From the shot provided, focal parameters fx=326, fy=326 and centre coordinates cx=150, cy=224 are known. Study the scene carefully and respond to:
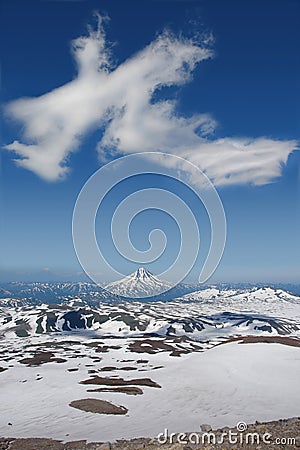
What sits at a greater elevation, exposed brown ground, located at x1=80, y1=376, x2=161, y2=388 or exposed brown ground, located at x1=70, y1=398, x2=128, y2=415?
exposed brown ground, located at x1=70, y1=398, x2=128, y2=415

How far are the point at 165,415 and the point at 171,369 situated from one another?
18.4 meters

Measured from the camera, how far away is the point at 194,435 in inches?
574

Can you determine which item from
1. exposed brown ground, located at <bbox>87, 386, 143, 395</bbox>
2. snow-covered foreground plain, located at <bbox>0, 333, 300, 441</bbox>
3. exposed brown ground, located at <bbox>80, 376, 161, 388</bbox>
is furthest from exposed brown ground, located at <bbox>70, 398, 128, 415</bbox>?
exposed brown ground, located at <bbox>80, 376, 161, 388</bbox>

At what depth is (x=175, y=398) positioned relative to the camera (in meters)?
26.8

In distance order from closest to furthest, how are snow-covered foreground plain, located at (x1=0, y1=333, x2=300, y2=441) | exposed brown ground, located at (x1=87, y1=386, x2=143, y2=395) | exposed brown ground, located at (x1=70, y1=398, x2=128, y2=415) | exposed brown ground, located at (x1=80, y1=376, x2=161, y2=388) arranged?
snow-covered foreground plain, located at (x1=0, y1=333, x2=300, y2=441), exposed brown ground, located at (x1=70, y1=398, x2=128, y2=415), exposed brown ground, located at (x1=87, y1=386, x2=143, y2=395), exposed brown ground, located at (x1=80, y1=376, x2=161, y2=388)

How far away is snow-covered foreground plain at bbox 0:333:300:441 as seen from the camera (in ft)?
65.8

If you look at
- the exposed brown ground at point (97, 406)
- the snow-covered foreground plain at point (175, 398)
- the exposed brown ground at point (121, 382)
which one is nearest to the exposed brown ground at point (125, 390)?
the snow-covered foreground plain at point (175, 398)

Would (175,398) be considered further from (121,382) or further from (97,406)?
(121,382)

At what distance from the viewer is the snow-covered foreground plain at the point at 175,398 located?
65.8ft

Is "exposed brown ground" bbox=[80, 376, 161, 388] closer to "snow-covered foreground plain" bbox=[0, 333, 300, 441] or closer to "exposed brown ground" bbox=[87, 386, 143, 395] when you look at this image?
"snow-covered foreground plain" bbox=[0, 333, 300, 441]

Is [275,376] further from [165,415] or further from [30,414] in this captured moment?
[30,414]

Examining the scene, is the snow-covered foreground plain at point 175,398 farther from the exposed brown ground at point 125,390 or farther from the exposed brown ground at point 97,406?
the exposed brown ground at point 125,390

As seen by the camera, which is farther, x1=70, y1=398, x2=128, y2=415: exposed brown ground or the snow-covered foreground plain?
x1=70, y1=398, x2=128, y2=415: exposed brown ground

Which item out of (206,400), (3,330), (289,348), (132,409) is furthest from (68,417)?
(3,330)
